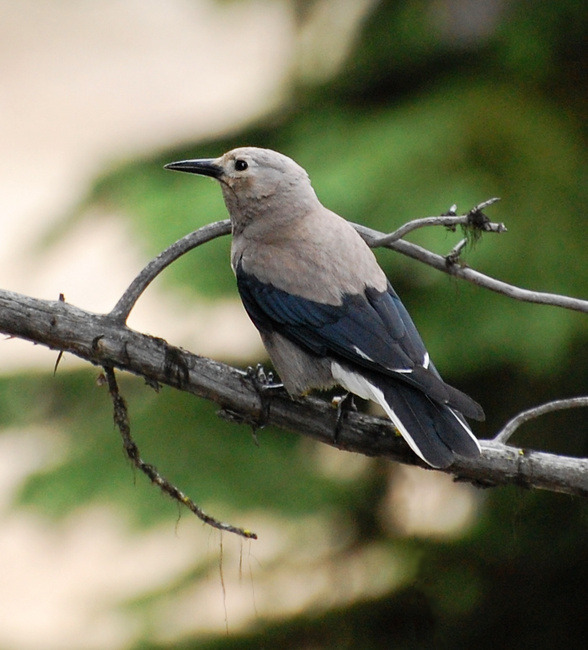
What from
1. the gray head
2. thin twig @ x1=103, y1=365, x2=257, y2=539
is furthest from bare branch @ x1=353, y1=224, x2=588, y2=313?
thin twig @ x1=103, y1=365, x2=257, y2=539

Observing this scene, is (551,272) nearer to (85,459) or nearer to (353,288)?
(353,288)

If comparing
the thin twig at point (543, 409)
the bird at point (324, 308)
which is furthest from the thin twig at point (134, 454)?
the thin twig at point (543, 409)

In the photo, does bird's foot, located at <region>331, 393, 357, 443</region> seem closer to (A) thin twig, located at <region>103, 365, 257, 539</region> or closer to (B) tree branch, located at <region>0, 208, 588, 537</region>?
(B) tree branch, located at <region>0, 208, 588, 537</region>

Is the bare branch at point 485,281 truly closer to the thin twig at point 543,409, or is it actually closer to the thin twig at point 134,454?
the thin twig at point 543,409

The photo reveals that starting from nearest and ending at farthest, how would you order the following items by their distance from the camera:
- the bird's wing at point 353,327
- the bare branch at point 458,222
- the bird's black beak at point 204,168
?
the bare branch at point 458,222
the bird's wing at point 353,327
the bird's black beak at point 204,168

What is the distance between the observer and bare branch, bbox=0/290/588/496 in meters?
2.55

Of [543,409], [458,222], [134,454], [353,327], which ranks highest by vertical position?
[458,222]

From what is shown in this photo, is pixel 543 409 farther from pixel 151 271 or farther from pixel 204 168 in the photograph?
pixel 204 168

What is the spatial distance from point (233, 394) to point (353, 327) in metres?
0.49

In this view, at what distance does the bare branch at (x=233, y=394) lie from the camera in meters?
2.55

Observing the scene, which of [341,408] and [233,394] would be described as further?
[341,408]

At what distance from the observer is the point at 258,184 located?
11.1 feet

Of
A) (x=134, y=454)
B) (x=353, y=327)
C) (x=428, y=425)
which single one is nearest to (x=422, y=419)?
(x=428, y=425)

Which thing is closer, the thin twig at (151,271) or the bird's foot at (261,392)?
the thin twig at (151,271)
